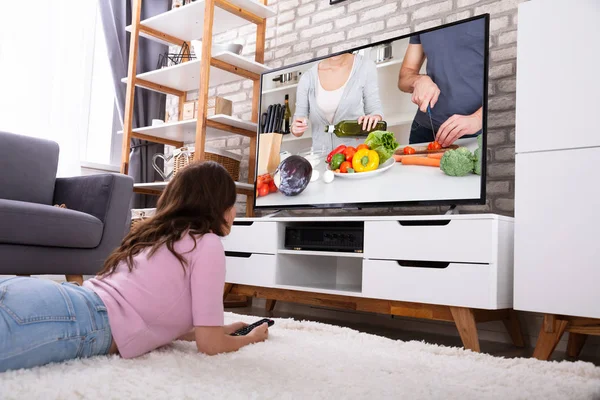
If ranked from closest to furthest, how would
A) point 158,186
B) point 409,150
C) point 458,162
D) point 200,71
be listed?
1. point 458,162
2. point 409,150
3. point 200,71
4. point 158,186

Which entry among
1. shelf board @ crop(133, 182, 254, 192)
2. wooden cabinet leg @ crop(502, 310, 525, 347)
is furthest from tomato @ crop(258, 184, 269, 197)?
wooden cabinet leg @ crop(502, 310, 525, 347)

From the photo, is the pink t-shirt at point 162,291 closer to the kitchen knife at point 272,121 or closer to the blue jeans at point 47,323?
the blue jeans at point 47,323

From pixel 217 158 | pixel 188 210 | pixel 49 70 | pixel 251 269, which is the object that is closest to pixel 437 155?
pixel 251 269

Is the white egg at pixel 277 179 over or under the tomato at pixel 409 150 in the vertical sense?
under

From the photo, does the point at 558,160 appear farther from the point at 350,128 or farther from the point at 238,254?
the point at 238,254

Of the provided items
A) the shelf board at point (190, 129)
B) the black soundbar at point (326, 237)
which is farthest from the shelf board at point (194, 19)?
the black soundbar at point (326, 237)

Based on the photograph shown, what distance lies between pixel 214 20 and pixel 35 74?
4.65ft

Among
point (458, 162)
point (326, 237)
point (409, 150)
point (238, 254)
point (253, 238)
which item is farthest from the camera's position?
point (238, 254)

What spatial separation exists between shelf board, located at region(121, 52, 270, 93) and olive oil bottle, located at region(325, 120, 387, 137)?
91 cm

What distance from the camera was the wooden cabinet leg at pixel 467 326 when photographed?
2172 mm

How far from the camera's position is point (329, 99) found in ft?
10.1

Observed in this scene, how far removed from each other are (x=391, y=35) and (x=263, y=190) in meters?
1.18

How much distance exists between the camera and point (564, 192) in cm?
201

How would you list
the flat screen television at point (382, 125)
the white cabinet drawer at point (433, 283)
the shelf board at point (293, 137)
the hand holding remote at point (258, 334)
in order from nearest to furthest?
the hand holding remote at point (258, 334), the white cabinet drawer at point (433, 283), the flat screen television at point (382, 125), the shelf board at point (293, 137)
